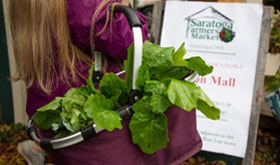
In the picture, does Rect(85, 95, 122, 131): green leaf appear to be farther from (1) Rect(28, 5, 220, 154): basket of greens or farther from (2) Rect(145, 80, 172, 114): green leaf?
(2) Rect(145, 80, 172, 114): green leaf

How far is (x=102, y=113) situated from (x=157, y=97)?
19cm

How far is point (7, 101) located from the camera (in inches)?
113

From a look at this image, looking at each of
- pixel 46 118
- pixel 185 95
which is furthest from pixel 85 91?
pixel 185 95

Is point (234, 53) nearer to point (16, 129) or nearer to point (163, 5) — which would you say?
point (163, 5)

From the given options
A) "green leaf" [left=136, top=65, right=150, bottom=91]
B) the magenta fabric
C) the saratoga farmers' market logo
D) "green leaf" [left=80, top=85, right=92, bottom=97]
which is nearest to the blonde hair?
"green leaf" [left=80, top=85, right=92, bottom=97]

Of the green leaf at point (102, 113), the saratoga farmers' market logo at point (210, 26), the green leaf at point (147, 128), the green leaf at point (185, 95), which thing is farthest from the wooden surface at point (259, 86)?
the green leaf at point (102, 113)

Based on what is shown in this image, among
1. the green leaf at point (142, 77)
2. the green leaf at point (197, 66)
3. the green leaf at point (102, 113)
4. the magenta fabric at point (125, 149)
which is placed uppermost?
the green leaf at point (197, 66)

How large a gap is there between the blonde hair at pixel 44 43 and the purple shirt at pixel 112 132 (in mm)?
46

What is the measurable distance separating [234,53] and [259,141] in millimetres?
1280

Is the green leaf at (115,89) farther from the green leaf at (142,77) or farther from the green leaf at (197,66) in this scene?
the green leaf at (197,66)

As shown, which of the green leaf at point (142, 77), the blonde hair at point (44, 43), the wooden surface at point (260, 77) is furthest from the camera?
the wooden surface at point (260, 77)

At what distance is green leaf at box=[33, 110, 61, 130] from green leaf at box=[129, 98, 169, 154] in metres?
0.31

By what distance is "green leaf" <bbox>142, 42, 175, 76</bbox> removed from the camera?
94 centimetres

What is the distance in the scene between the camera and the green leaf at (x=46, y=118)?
3.08ft
